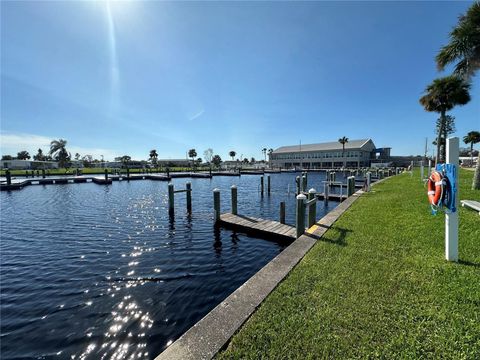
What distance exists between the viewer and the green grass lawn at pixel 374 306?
2.62 metres

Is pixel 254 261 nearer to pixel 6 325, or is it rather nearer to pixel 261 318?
pixel 261 318

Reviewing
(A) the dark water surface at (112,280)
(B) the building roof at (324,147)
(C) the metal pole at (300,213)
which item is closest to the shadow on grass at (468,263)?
(C) the metal pole at (300,213)

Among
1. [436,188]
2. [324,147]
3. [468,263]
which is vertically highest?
[324,147]

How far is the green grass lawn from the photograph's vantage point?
262cm

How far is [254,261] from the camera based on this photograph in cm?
742

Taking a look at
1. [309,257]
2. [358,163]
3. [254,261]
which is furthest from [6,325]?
[358,163]

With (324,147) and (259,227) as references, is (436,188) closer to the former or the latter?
(259,227)

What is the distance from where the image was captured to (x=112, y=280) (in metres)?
6.23

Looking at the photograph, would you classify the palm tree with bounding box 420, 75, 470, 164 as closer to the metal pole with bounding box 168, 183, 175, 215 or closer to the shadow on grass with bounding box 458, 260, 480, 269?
the shadow on grass with bounding box 458, 260, 480, 269

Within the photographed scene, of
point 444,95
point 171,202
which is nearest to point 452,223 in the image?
point 171,202

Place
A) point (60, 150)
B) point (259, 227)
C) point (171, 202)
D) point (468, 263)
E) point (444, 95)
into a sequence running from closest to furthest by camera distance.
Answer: point (468, 263) → point (259, 227) → point (171, 202) → point (444, 95) → point (60, 150)

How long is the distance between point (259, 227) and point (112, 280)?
18.7 ft

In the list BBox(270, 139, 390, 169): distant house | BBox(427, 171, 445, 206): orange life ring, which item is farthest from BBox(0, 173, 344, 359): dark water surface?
BBox(270, 139, 390, 169): distant house

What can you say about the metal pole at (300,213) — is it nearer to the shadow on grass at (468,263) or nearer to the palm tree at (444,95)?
the shadow on grass at (468,263)
